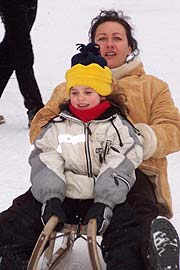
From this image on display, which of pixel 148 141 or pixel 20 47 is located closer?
pixel 148 141

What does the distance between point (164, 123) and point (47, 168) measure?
642 millimetres

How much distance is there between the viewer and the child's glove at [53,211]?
258 cm

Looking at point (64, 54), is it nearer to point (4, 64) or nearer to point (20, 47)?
point (4, 64)

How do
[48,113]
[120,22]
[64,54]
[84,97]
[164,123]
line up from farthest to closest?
1. [64,54]
2. [120,22]
3. [48,113]
4. [164,123]
5. [84,97]

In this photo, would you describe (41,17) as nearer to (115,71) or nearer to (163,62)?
(163,62)

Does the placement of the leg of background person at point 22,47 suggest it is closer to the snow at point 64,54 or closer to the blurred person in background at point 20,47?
the blurred person in background at point 20,47

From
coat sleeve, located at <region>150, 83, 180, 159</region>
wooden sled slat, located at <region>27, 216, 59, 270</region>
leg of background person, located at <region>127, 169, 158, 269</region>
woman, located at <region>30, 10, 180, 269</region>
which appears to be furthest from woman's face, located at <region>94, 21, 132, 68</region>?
wooden sled slat, located at <region>27, 216, 59, 270</region>

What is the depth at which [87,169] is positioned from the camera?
2.77m

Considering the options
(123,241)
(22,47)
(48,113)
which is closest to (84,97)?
(48,113)

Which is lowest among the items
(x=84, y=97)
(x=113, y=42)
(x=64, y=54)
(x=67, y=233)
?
(x=64, y=54)

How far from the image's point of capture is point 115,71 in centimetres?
324

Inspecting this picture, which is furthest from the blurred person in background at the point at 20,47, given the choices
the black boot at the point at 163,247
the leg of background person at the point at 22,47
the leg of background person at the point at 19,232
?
the black boot at the point at 163,247

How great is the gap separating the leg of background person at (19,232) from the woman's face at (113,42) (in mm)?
859

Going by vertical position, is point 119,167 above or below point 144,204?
above
